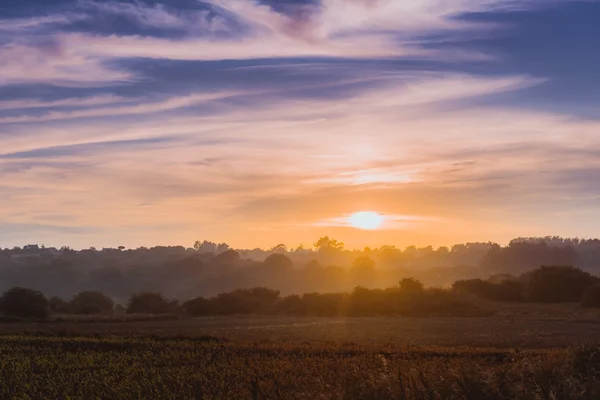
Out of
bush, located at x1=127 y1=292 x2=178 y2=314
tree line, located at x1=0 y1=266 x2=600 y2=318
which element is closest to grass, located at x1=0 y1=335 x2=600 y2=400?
tree line, located at x1=0 y1=266 x2=600 y2=318

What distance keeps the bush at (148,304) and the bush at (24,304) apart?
1290cm

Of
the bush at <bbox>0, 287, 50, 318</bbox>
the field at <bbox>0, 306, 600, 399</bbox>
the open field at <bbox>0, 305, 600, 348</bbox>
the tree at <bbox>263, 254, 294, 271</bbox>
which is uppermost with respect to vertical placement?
the tree at <bbox>263, 254, 294, 271</bbox>

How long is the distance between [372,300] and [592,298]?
2310cm

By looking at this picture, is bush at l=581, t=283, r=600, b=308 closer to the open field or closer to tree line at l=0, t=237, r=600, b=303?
the open field

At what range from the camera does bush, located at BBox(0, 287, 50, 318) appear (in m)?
72.9

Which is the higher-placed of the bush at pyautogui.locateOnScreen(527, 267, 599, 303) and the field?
the bush at pyautogui.locateOnScreen(527, 267, 599, 303)

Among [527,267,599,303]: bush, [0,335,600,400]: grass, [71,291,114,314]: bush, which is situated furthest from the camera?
[71,291,114,314]: bush

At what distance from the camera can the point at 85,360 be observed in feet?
89.9

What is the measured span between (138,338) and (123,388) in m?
19.0

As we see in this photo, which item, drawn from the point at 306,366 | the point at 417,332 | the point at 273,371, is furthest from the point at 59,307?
the point at 273,371

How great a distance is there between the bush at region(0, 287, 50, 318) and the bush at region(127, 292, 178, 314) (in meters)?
12.9

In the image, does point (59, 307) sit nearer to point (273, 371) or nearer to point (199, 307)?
point (199, 307)

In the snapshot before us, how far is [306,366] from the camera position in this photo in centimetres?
2353

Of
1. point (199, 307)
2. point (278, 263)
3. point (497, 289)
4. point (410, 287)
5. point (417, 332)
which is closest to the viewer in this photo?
point (417, 332)
